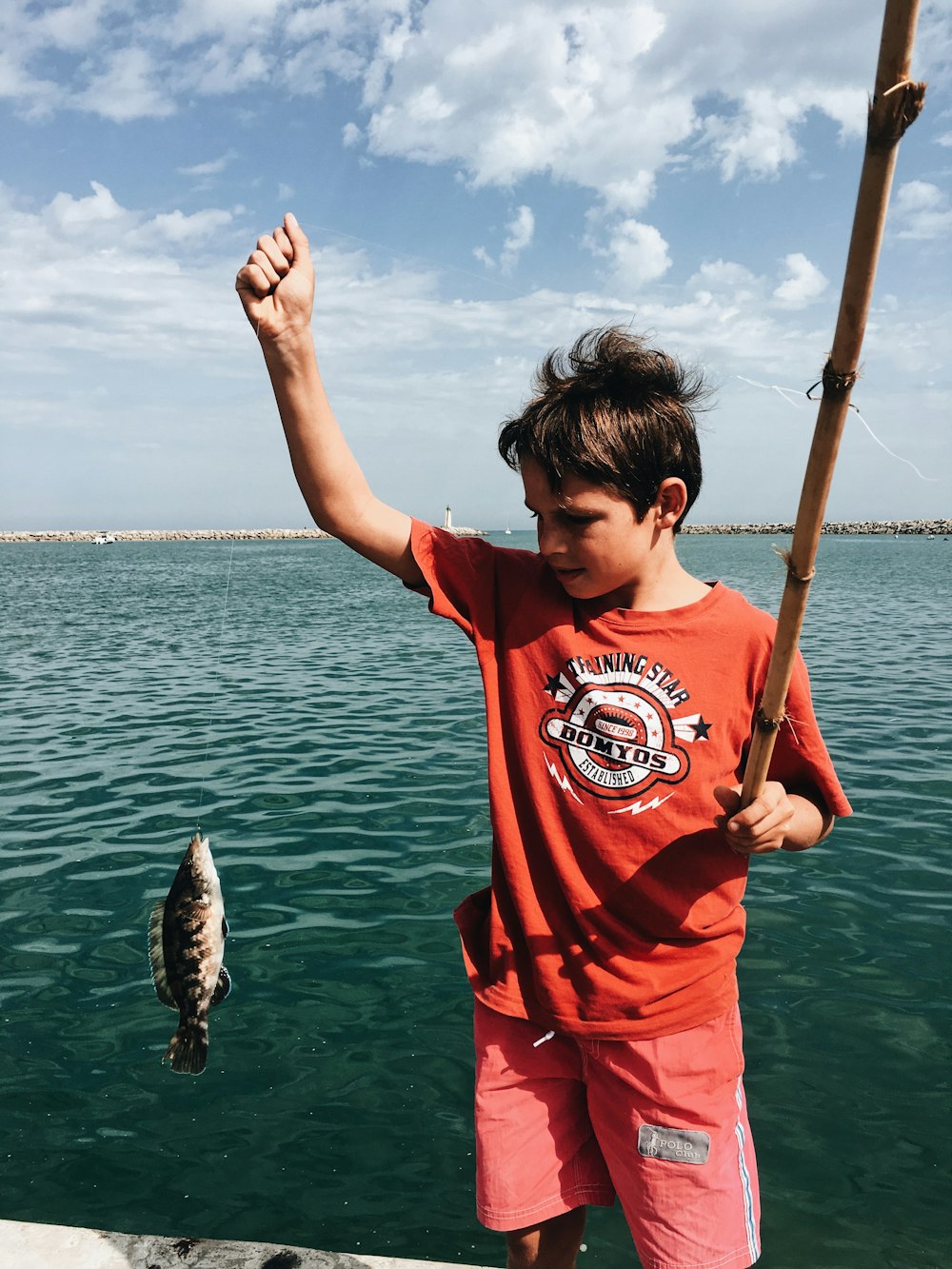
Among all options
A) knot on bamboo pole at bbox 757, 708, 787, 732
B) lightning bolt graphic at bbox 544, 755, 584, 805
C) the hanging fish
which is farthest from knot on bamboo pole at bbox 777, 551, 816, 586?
the hanging fish

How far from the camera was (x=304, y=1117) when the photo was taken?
16.6 ft

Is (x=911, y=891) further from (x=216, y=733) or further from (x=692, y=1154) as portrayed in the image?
(x=216, y=733)

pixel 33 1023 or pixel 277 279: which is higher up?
pixel 277 279

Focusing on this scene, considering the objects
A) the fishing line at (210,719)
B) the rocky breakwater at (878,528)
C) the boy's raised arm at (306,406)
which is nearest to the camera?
the boy's raised arm at (306,406)

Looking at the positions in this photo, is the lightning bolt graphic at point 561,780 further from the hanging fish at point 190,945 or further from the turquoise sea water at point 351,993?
the turquoise sea water at point 351,993

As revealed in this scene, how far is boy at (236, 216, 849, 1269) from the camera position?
2.46 meters

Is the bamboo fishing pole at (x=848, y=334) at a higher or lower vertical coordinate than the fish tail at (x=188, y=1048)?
higher

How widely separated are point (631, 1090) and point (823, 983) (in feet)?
14.7

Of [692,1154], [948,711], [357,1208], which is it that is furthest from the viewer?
[948,711]

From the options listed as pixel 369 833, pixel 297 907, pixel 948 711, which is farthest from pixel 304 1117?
pixel 948 711

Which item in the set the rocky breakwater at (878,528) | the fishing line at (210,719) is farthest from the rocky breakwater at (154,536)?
the fishing line at (210,719)

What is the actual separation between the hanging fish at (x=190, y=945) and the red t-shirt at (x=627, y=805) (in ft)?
3.46

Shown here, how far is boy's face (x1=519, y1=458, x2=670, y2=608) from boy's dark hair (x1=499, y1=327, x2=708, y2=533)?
0.09 feet

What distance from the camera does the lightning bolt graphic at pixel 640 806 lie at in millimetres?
2535
